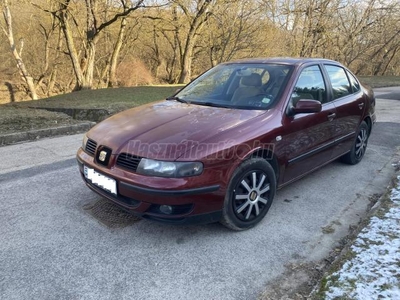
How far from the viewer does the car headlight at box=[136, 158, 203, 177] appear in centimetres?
243

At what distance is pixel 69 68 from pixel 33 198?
70.2 feet

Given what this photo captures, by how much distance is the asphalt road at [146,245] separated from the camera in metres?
2.21

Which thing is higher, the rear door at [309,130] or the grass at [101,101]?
the rear door at [309,130]

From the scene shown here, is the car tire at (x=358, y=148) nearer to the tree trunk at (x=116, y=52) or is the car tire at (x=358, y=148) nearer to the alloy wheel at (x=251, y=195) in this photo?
the alloy wheel at (x=251, y=195)

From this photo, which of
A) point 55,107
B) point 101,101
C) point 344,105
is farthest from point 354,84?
point 55,107

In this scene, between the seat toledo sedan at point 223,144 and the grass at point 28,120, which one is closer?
the seat toledo sedan at point 223,144

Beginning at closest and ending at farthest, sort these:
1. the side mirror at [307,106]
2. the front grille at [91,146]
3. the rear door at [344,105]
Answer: the front grille at [91,146], the side mirror at [307,106], the rear door at [344,105]

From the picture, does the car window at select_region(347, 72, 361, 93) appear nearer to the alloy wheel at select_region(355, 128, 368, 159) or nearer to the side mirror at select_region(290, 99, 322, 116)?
the alloy wheel at select_region(355, 128, 368, 159)

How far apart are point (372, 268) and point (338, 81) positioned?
2.70m

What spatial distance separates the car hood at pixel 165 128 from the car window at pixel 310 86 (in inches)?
24.8

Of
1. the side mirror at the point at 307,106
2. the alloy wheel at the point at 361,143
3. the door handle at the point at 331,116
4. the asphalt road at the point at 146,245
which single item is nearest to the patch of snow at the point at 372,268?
the asphalt road at the point at 146,245

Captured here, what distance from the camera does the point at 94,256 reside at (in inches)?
98.7

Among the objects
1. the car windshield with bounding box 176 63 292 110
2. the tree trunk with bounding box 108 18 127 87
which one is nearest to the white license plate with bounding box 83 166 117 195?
the car windshield with bounding box 176 63 292 110

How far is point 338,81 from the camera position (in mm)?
4184
